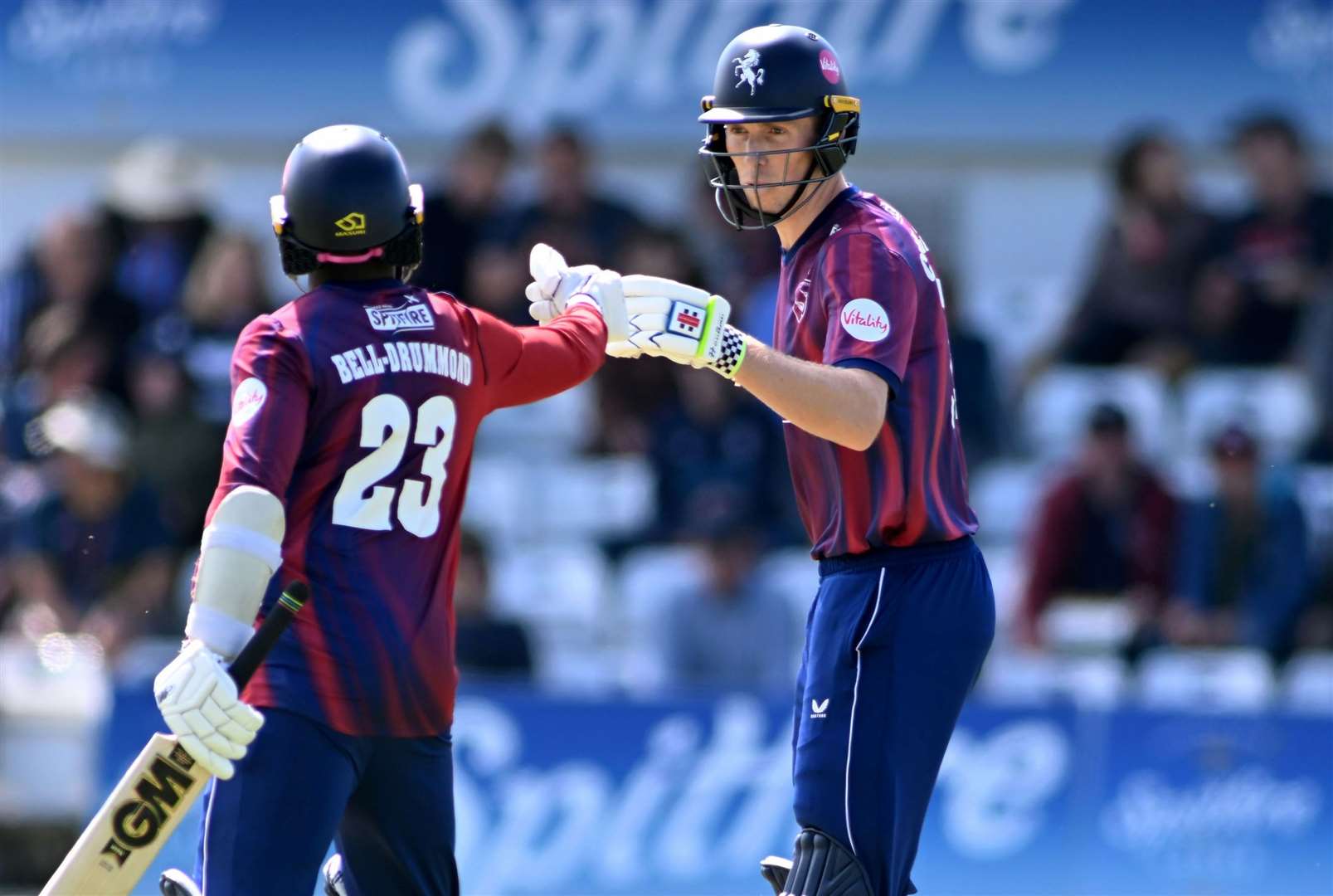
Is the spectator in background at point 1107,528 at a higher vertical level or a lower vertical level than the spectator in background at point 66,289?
higher

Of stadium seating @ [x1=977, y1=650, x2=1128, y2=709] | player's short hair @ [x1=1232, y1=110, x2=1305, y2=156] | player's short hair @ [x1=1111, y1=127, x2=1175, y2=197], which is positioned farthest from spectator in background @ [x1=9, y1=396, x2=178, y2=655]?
player's short hair @ [x1=1232, y1=110, x2=1305, y2=156]

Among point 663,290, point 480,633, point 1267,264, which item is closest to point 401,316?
point 663,290

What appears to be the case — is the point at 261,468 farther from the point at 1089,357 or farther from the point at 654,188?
the point at 654,188

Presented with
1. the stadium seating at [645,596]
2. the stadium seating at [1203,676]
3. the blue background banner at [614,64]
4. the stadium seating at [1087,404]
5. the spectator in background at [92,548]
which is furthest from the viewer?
the blue background banner at [614,64]

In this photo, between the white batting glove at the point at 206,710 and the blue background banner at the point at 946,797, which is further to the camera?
the blue background banner at the point at 946,797

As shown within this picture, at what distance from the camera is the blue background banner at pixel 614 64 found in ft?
38.8

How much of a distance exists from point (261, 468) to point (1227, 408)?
7385 mm

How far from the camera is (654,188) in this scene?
500 inches

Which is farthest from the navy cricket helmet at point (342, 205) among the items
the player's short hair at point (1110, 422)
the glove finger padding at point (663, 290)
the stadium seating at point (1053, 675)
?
the player's short hair at point (1110, 422)

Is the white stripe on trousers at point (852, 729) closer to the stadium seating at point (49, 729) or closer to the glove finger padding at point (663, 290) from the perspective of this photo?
the glove finger padding at point (663, 290)

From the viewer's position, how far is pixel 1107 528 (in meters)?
9.62

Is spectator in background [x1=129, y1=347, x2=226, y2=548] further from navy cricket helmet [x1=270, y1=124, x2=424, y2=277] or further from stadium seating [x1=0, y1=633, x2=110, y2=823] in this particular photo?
navy cricket helmet [x1=270, y1=124, x2=424, y2=277]

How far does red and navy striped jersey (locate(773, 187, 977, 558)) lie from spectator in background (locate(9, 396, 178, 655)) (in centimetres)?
572

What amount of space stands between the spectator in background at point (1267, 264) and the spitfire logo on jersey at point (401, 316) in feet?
23.0
